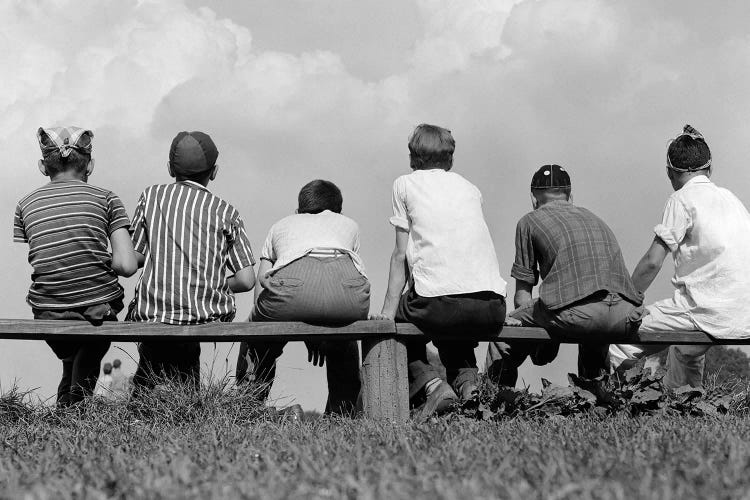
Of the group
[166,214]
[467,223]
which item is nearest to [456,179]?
[467,223]

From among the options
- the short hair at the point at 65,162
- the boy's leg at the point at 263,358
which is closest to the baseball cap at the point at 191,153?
the short hair at the point at 65,162

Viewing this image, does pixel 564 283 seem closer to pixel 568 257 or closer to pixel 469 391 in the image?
pixel 568 257

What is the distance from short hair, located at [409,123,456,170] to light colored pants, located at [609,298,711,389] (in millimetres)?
1902

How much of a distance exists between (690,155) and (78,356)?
471 cm

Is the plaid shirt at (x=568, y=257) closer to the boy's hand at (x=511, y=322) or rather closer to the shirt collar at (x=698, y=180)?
the boy's hand at (x=511, y=322)

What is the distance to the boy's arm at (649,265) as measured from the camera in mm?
7402

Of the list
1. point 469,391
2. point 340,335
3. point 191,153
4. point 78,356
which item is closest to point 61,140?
point 191,153

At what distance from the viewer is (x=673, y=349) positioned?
765 centimetres

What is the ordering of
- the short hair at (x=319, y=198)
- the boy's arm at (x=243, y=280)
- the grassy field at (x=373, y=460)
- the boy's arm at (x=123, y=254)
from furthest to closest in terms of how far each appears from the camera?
the short hair at (x=319, y=198)
the boy's arm at (x=243, y=280)
the boy's arm at (x=123, y=254)
the grassy field at (x=373, y=460)

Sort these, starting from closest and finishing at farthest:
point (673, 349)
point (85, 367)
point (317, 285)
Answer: point (317, 285) < point (85, 367) < point (673, 349)

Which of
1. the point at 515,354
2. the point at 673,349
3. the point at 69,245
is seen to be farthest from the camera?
the point at 673,349

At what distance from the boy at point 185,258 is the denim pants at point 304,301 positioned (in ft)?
0.69

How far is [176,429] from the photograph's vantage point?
5434mm

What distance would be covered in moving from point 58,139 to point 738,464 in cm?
466
